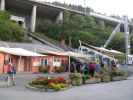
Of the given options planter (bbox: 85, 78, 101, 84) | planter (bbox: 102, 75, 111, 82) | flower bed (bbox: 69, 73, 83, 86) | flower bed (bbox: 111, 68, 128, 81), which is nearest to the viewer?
flower bed (bbox: 69, 73, 83, 86)

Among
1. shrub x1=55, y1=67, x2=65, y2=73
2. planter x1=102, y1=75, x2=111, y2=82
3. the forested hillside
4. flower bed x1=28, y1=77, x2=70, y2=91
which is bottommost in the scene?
shrub x1=55, y1=67, x2=65, y2=73

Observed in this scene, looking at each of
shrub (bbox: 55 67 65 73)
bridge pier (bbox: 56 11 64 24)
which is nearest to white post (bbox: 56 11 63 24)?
bridge pier (bbox: 56 11 64 24)

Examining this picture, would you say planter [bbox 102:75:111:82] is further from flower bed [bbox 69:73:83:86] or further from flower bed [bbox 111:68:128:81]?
flower bed [bbox 69:73:83:86]

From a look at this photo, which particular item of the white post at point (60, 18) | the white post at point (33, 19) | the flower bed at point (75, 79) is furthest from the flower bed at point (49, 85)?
the white post at point (60, 18)

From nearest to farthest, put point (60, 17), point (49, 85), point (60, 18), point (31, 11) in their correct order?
point (49, 85)
point (31, 11)
point (60, 18)
point (60, 17)

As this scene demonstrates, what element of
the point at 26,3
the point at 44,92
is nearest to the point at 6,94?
the point at 44,92

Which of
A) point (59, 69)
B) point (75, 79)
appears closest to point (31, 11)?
point (59, 69)

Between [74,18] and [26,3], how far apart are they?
1347 centimetres

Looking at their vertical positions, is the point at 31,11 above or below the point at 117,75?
above

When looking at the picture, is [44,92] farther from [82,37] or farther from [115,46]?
[115,46]

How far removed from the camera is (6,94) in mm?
16766

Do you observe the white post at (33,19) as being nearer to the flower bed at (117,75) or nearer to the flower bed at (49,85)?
the flower bed at (117,75)

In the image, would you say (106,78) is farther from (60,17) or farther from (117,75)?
(60,17)

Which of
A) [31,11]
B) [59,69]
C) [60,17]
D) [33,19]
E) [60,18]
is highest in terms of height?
[31,11]
